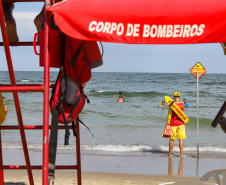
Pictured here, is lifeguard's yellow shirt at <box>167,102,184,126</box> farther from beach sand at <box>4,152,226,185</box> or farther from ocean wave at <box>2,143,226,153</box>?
ocean wave at <box>2,143,226,153</box>

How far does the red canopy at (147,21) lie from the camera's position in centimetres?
285

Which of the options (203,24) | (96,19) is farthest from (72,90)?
(203,24)

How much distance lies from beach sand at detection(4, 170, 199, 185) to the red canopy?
4.51 metres

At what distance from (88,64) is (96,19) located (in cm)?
87

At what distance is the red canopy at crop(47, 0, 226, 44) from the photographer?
9.34ft

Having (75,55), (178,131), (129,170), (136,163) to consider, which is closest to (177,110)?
(178,131)

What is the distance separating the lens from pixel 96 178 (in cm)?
802

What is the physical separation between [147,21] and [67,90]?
2.98ft

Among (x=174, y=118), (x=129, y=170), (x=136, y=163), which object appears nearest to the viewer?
(x=129, y=170)

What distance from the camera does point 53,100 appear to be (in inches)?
133

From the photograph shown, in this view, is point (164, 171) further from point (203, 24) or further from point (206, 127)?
point (206, 127)

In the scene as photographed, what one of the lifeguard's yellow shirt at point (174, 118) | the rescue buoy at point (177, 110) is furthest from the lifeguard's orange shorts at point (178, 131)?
the rescue buoy at point (177, 110)

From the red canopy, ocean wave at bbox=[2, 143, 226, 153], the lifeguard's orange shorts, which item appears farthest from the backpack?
ocean wave at bbox=[2, 143, 226, 153]

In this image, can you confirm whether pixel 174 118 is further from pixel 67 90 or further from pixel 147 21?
pixel 147 21
